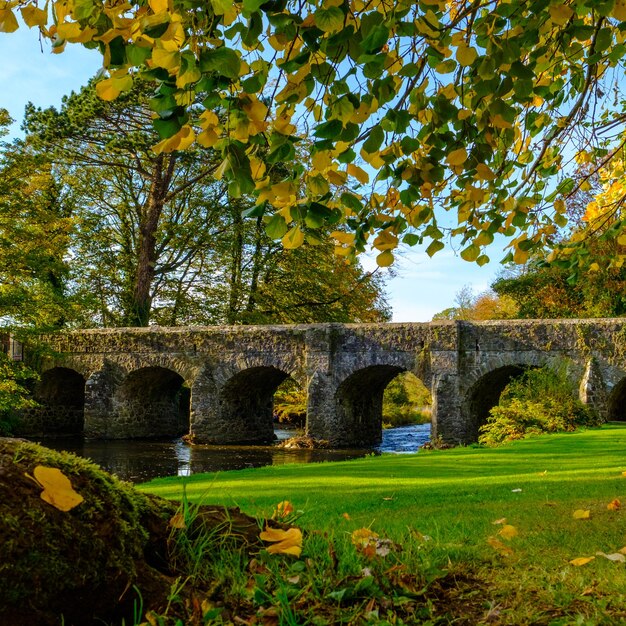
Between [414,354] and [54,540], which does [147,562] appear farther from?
[414,354]

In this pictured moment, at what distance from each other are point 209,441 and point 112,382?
Answer: 155 inches

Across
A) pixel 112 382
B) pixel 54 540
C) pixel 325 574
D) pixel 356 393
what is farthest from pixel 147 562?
pixel 112 382

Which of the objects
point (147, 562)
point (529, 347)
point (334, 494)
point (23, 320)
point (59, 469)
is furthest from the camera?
point (529, 347)

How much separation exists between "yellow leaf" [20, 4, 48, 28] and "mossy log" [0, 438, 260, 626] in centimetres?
161

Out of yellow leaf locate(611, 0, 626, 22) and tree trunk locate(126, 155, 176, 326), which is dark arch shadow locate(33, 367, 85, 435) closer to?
tree trunk locate(126, 155, 176, 326)

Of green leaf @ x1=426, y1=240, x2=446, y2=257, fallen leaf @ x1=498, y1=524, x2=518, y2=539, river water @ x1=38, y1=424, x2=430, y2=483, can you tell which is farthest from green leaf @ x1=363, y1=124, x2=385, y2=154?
river water @ x1=38, y1=424, x2=430, y2=483

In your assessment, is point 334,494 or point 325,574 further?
point 334,494

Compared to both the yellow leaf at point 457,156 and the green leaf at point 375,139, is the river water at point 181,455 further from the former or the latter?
the green leaf at point 375,139

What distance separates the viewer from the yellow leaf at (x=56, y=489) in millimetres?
2217

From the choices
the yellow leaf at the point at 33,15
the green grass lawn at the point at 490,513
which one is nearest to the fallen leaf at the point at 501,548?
the green grass lawn at the point at 490,513

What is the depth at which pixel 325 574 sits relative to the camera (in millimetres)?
2607

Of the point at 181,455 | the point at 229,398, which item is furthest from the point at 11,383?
the point at 229,398

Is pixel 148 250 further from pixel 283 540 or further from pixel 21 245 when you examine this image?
pixel 283 540

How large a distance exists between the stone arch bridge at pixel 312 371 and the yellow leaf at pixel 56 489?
626 inches
